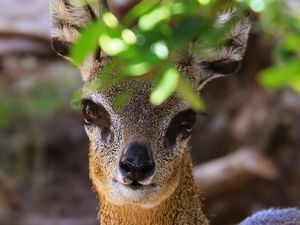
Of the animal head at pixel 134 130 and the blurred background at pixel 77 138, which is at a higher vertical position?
the animal head at pixel 134 130

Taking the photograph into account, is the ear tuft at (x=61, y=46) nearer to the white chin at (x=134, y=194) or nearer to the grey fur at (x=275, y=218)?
the white chin at (x=134, y=194)

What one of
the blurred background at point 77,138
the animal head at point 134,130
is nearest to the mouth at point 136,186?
the animal head at point 134,130

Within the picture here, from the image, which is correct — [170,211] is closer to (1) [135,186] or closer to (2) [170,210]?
(2) [170,210]

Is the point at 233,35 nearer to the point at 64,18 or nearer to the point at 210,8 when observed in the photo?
Result: the point at 64,18

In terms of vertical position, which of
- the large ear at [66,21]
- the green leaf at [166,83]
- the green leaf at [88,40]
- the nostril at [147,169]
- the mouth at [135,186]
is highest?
the green leaf at [88,40]

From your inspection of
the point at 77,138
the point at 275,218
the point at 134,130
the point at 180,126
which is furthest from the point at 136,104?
the point at 77,138

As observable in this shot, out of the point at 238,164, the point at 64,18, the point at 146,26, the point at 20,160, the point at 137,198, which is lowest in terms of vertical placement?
the point at 20,160

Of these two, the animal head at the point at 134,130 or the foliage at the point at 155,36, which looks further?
the animal head at the point at 134,130

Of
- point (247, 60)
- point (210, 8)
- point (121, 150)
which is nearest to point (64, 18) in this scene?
point (121, 150)

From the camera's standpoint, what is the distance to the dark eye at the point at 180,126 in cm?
349

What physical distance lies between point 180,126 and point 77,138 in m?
5.58

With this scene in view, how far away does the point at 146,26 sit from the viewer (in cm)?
153

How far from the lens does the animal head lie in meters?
3.24

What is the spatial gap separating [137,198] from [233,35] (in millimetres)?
796
